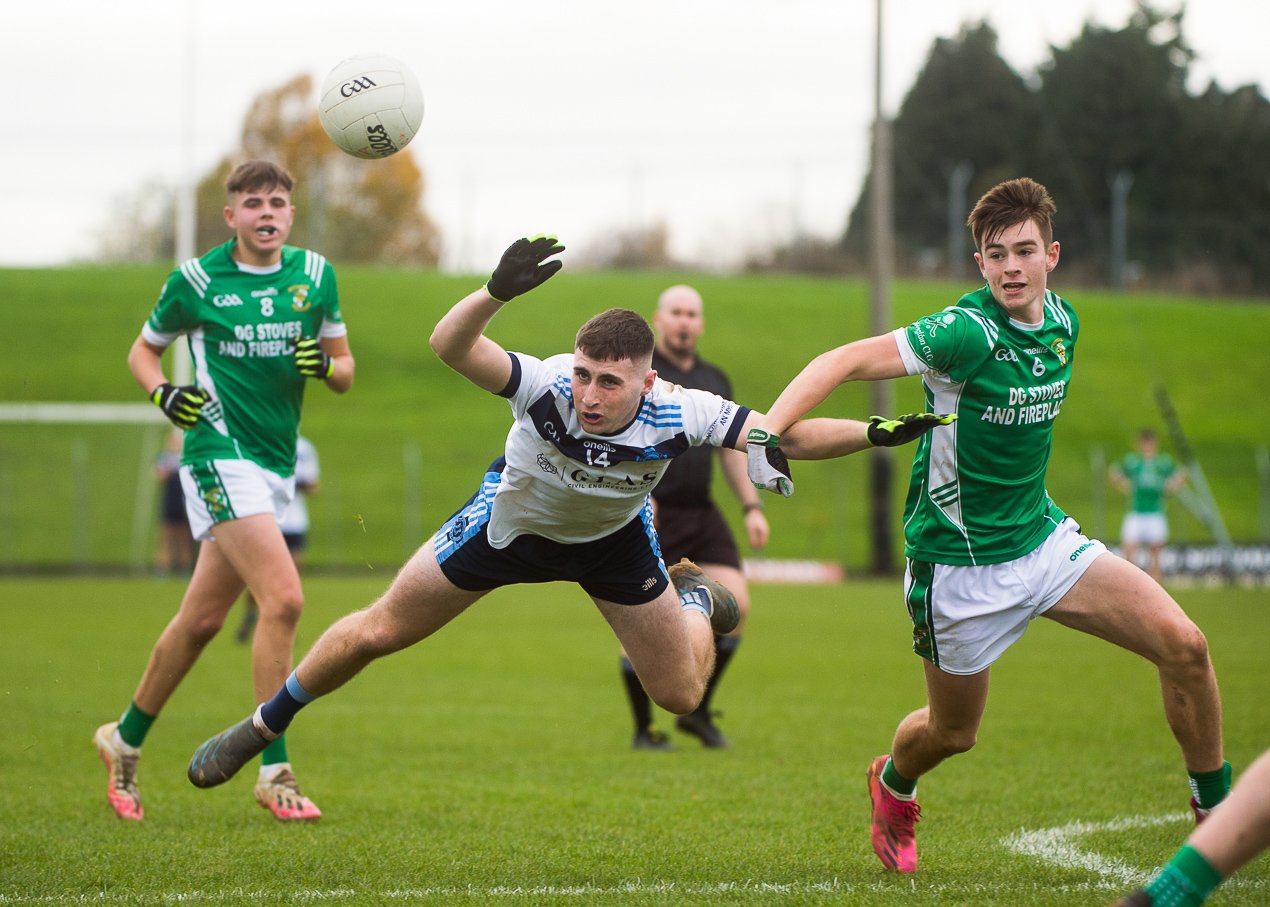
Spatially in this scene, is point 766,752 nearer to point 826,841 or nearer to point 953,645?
point 826,841

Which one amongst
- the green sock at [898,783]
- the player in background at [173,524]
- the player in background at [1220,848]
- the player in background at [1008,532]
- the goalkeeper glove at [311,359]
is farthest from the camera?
the player in background at [173,524]

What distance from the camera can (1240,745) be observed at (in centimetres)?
798

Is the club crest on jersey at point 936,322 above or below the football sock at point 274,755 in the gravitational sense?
above

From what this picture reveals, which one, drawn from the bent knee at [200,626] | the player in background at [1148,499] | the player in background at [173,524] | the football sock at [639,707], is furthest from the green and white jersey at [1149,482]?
the bent knee at [200,626]

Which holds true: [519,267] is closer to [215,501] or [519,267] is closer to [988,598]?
[988,598]

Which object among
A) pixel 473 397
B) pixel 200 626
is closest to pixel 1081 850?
pixel 200 626

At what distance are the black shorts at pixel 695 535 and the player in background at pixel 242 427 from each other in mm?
2405

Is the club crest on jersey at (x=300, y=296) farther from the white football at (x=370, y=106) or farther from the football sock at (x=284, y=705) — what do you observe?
the football sock at (x=284, y=705)

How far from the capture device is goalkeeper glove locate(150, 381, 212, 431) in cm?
606

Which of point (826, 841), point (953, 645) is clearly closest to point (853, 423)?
point (953, 645)

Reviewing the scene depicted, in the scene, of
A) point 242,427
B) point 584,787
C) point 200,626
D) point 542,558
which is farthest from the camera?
point 584,787

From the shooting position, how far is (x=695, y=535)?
8.43 m

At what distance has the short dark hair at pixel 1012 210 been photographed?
16.4ft

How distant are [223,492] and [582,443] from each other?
2257mm
